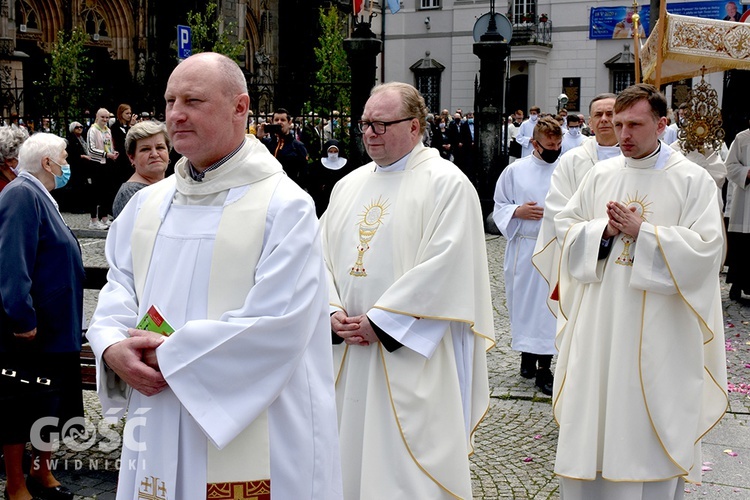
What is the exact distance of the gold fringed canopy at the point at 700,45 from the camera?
8.71 m

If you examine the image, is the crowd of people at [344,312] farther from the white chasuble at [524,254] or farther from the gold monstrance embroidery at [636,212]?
the white chasuble at [524,254]

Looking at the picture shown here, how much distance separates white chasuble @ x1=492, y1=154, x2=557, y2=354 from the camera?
264 inches

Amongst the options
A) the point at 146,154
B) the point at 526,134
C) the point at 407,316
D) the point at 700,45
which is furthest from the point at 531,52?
the point at 407,316

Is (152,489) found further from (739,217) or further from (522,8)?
(522,8)

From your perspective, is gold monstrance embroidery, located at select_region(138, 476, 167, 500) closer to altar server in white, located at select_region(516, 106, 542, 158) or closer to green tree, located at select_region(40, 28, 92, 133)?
altar server in white, located at select_region(516, 106, 542, 158)

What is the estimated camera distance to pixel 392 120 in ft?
13.3

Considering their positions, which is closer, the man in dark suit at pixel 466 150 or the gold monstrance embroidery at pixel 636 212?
the gold monstrance embroidery at pixel 636 212

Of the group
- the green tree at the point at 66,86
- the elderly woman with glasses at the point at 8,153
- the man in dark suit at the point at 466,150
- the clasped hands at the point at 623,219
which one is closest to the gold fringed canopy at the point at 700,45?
the clasped hands at the point at 623,219

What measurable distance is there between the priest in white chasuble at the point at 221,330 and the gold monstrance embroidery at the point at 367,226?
3.95 feet

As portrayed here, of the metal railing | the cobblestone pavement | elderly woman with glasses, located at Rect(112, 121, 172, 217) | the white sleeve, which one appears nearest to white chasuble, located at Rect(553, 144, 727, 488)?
the cobblestone pavement

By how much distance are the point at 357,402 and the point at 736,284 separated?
7.21 metres

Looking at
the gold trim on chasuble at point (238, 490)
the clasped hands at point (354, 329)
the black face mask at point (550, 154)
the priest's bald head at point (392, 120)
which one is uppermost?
the priest's bald head at point (392, 120)

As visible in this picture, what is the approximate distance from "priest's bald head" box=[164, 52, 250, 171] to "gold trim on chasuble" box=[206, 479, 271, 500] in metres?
0.99

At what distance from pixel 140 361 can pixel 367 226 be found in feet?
5.68
